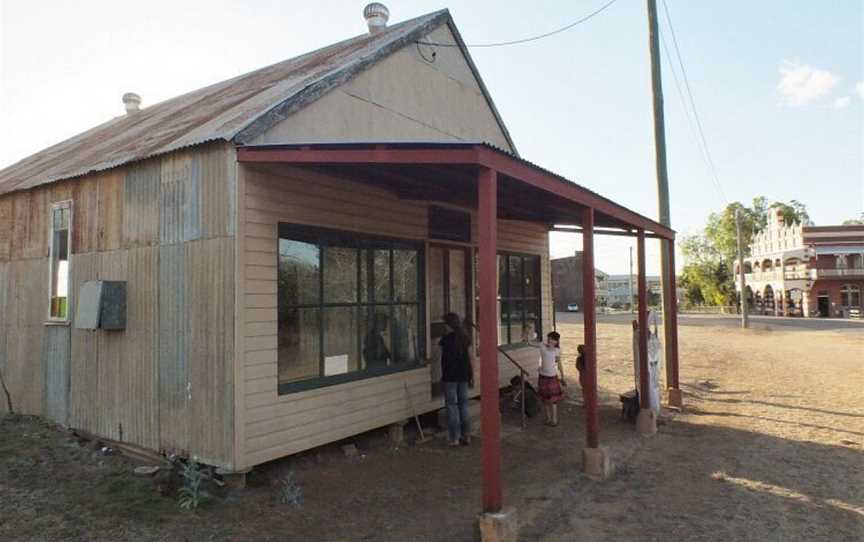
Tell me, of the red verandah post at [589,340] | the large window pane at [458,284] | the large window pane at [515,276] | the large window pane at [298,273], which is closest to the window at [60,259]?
the large window pane at [298,273]

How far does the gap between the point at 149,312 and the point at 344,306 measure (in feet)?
7.08

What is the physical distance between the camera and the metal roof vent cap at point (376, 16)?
34.8 ft

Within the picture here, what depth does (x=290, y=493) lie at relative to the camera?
18.1ft

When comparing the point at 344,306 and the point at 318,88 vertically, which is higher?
the point at 318,88

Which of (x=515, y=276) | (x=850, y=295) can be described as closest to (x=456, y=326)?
(x=515, y=276)

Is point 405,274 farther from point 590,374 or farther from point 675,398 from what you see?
point 675,398

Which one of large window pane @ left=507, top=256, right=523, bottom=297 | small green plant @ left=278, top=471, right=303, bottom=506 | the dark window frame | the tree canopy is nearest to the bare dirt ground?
small green plant @ left=278, top=471, right=303, bottom=506

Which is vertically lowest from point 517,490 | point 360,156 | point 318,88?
point 517,490

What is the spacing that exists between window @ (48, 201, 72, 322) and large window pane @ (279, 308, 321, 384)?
11.3 feet

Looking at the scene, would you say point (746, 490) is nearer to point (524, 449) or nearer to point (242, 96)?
point (524, 449)

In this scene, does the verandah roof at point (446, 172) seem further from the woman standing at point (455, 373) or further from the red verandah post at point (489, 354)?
the woman standing at point (455, 373)

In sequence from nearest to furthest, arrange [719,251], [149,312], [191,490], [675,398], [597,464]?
1. [191,490]
2. [149,312]
3. [597,464]
4. [675,398]
5. [719,251]

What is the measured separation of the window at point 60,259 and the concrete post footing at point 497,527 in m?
6.16

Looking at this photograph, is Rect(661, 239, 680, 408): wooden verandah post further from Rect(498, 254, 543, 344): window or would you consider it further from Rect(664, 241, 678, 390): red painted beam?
Rect(498, 254, 543, 344): window
